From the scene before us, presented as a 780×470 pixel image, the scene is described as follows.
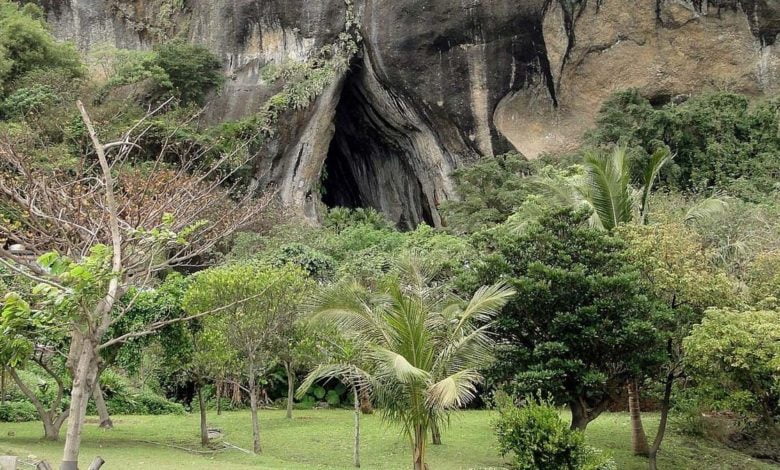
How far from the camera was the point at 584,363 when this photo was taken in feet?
35.3

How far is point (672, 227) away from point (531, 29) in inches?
561

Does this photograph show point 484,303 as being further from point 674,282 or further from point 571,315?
point 674,282

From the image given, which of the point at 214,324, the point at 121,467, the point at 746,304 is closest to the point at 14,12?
→ the point at 214,324

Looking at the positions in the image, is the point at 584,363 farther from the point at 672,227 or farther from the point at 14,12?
the point at 14,12

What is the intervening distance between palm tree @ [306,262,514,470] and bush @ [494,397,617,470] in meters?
0.69

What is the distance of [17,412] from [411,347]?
9.96 meters

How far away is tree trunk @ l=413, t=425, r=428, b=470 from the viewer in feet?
29.4

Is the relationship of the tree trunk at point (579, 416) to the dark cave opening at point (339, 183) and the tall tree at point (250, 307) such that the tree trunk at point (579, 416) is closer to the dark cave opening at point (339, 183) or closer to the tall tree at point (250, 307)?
the tall tree at point (250, 307)

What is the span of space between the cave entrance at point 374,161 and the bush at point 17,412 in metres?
13.8

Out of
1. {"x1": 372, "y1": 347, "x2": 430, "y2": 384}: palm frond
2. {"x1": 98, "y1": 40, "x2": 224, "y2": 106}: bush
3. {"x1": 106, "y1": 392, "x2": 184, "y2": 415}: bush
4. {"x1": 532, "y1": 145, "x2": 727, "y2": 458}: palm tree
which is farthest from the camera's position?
{"x1": 98, "y1": 40, "x2": 224, "y2": 106}: bush

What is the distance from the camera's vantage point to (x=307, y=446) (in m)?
12.4

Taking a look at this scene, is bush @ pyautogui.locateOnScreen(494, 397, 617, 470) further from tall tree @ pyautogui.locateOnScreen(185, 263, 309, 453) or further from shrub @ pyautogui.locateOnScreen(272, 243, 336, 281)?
shrub @ pyautogui.locateOnScreen(272, 243, 336, 281)

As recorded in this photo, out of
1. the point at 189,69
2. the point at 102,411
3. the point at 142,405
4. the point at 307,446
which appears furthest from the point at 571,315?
the point at 189,69

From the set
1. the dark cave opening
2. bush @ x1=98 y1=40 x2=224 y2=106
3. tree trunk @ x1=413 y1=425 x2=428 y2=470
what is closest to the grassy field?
tree trunk @ x1=413 y1=425 x2=428 y2=470
